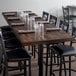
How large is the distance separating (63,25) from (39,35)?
89cm

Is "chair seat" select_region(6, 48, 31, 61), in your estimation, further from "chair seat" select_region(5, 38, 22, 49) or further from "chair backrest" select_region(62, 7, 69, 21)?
"chair backrest" select_region(62, 7, 69, 21)

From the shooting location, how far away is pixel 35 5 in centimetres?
630

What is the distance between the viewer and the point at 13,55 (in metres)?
3.00

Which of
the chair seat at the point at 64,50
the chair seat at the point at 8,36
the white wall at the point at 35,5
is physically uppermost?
the white wall at the point at 35,5

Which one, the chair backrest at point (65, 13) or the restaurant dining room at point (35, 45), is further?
the chair backrest at point (65, 13)

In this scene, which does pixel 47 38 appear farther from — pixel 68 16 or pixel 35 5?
pixel 35 5

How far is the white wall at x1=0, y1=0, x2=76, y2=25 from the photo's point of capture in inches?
241

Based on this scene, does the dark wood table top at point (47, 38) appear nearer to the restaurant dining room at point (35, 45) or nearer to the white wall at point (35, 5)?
the restaurant dining room at point (35, 45)

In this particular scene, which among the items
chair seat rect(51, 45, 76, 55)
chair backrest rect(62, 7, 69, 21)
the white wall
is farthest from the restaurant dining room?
chair backrest rect(62, 7, 69, 21)

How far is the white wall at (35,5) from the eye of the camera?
611cm

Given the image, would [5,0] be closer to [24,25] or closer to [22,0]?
[22,0]

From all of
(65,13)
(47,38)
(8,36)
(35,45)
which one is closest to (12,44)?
(8,36)

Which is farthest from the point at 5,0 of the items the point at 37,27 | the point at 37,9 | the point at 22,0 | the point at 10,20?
the point at 37,27

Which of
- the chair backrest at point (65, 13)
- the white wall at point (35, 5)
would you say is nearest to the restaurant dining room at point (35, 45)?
the white wall at point (35, 5)
